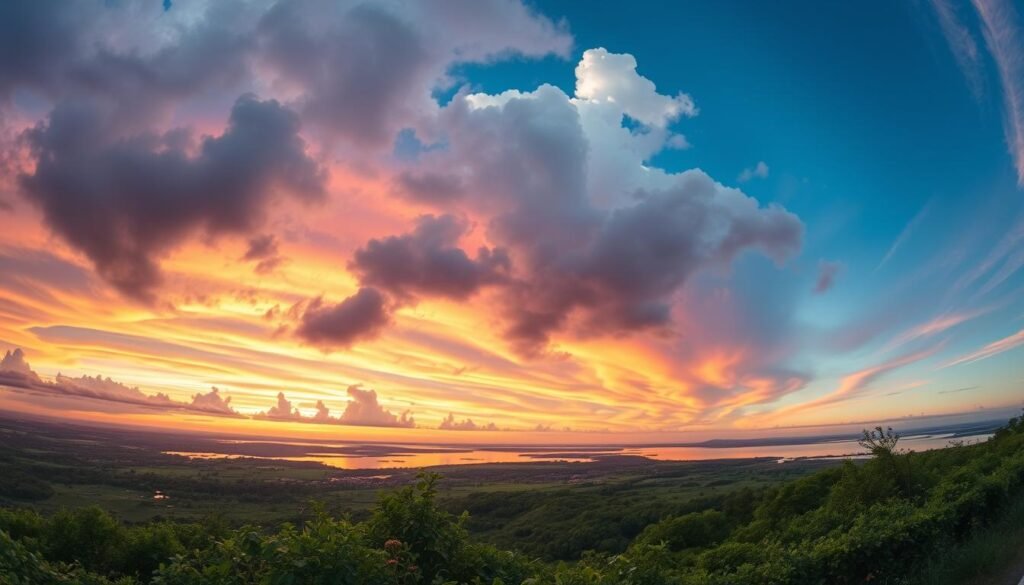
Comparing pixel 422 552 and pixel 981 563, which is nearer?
pixel 422 552

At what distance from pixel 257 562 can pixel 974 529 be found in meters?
17.5

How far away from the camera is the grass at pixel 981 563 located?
37.1ft

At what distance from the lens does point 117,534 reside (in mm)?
13578

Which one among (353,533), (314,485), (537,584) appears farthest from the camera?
(314,485)

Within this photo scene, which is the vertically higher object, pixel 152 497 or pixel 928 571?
pixel 928 571

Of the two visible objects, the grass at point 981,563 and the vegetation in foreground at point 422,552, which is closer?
the vegetation in foreground at point 422,552

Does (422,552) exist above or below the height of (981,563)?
above

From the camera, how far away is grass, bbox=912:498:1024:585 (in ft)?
37.1

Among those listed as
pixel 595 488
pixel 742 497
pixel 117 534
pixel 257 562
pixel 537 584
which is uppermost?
pixel 257 562

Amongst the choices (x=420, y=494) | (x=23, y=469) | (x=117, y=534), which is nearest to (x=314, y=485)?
(x=23, y=469)

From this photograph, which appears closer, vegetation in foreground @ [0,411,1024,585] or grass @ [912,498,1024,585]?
vegetation in foreground @ [0,411,1024,585]

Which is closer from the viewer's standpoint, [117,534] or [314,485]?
[117,534]

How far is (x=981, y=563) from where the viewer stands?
12.0 meters

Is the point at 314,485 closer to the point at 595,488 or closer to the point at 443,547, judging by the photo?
the point at 595,488
